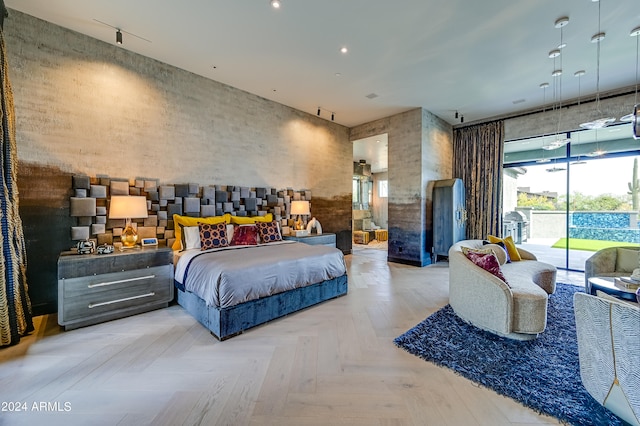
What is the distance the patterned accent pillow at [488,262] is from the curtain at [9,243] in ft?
15.0

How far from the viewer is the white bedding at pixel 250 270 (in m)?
2.57

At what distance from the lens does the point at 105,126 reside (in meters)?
3.46

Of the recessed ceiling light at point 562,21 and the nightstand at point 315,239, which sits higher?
the recessed ceiling light at point 562,21

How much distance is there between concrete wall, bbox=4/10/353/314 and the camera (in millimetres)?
3006

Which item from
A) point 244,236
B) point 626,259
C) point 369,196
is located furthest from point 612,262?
point 369,196

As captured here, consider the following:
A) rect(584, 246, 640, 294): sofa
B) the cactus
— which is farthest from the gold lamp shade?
the cactus

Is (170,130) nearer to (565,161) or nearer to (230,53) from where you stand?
(230,53)

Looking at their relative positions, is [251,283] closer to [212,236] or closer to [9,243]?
[212,236]

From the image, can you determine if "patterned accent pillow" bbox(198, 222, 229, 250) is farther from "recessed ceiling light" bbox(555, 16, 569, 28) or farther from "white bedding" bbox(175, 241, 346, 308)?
"recessed ceiling light" bbox(555, 16, 569, 28)

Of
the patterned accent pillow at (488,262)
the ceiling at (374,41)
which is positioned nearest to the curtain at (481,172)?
the ceiling at (374,41)

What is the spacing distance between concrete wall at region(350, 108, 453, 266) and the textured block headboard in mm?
2875

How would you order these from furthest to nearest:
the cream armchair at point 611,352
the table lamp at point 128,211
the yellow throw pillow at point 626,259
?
the yellow throw pillow at point 626,259 < the table lamp at point 128,211 < the cream armchair at point 611,352

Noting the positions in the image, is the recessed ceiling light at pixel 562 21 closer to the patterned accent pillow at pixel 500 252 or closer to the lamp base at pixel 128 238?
the patterned accent pillow at pixel 500 252

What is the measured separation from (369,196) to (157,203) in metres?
8.72
